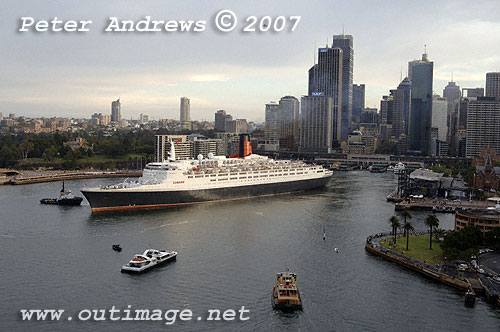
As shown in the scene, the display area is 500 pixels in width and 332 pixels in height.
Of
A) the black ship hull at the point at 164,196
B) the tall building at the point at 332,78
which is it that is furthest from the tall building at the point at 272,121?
A: the black ship hull at the point at 164,196

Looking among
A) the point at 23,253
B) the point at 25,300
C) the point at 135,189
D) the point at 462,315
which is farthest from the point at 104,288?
the point at 135,189

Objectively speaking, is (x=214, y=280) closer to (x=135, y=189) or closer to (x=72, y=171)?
(x=135, y=189)

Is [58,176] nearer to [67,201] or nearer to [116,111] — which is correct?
[67,201]

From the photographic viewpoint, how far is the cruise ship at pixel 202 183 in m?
26.5

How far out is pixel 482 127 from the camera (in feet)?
225

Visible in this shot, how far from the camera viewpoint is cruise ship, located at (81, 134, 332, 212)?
26516 mm

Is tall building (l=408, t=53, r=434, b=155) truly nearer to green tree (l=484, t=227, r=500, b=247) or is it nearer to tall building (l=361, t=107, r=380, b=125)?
tall building (l=361, t=107, r=380, b=125)

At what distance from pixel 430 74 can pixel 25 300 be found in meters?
93.8

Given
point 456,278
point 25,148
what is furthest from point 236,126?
point 456,278

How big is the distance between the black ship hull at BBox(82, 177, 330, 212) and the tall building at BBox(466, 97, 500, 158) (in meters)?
43.8

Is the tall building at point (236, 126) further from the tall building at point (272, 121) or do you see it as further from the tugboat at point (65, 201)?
the tugboat at point (65, 201)

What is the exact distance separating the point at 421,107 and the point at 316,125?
2439cm

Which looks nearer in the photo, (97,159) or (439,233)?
(439,233)

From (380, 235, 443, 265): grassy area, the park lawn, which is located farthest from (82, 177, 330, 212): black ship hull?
the park lawn
